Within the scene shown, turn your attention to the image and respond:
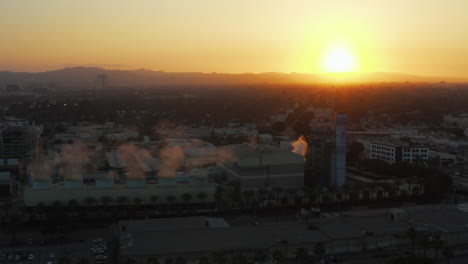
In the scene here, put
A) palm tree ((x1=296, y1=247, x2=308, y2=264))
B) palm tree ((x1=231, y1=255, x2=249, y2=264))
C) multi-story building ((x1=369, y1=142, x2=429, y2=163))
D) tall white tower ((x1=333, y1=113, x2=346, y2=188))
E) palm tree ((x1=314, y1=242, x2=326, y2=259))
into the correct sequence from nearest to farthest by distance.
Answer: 1. palm tree ((x1=231, y1=255, x2=249, y2=264))
2. palm tree ((x1=296, y1=247, x2=308, y2=264))
3. palm tree ((x1=314, y1=242, x2=326, y2=259))
4. tall white tower ((x1=333, y1=113, x2=346, y2=188))
5. multi-story building ((x1=369, y1=142, x2=429, y2=163))

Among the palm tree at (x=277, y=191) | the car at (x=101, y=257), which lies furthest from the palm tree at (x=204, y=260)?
the palm tree at (x=277, y=191)

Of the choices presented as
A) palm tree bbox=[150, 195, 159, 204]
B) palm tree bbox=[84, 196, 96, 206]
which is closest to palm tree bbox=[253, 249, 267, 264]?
palm tree bbox=[150, 195, 159, 204]

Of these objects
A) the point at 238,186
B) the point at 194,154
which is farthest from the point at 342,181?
the point at 194,154

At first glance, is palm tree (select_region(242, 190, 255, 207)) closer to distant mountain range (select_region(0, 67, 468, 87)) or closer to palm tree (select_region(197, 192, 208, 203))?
palm tree (select_region(197, 192, 208, 203))

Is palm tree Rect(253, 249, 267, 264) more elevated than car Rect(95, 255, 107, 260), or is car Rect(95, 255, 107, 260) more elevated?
palm tree Rect(253, 249, 267, 264)

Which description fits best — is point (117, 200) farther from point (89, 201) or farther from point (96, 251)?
point (96, 251)

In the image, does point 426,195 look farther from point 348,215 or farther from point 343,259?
point 343,259

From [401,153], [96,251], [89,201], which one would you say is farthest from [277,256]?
[401,153]

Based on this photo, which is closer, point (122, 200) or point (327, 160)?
point (122, 200)

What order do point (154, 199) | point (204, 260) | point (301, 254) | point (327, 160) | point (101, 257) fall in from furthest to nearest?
point (327, 160), point (154, 199), point (101, 257), point (301, 254), point (204, 260)

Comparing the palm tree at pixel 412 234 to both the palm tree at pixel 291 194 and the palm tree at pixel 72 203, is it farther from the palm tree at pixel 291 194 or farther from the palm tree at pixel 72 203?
the palm tree at pixel 72 203

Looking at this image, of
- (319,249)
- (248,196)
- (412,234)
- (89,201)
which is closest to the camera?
(319,249)
